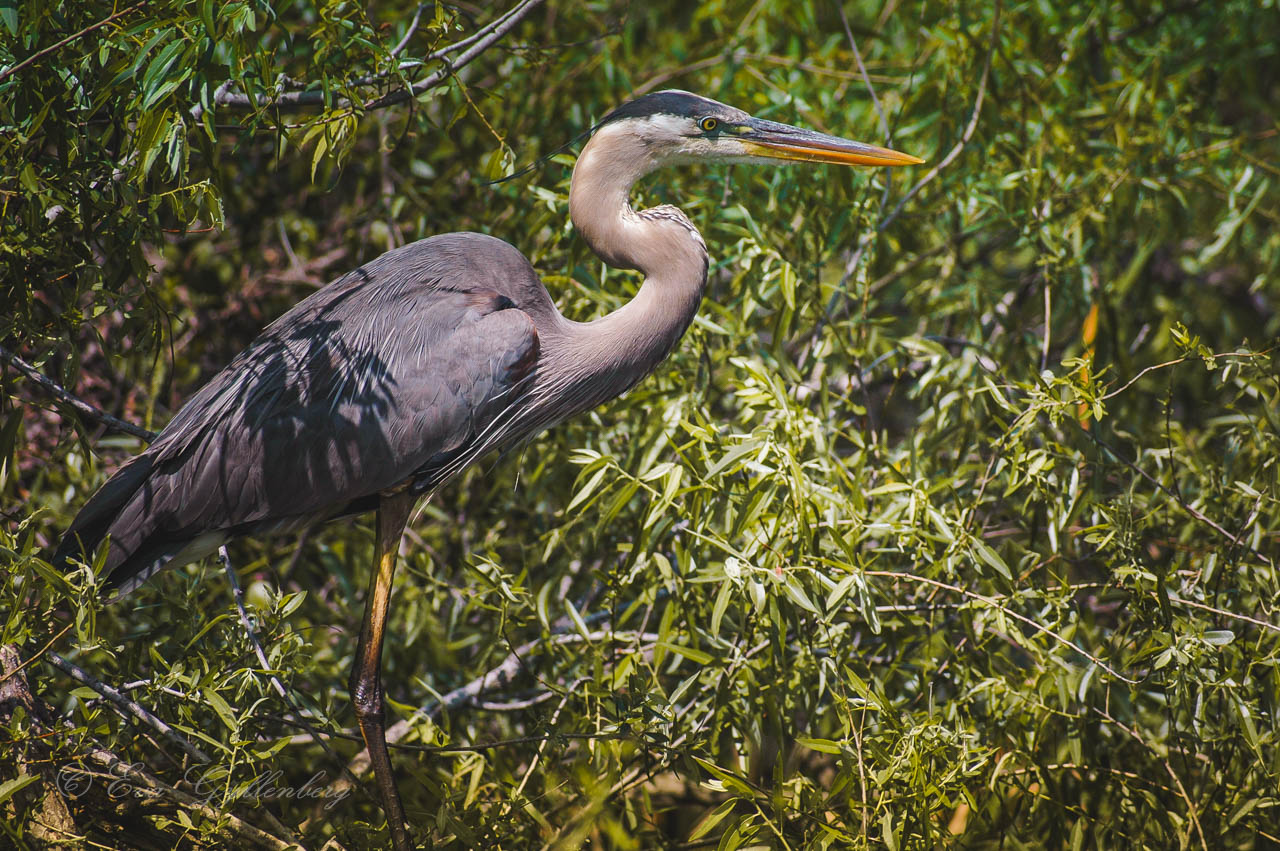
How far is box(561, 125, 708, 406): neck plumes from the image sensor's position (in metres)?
2.54

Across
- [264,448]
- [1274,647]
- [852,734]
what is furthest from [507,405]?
[1274,647]

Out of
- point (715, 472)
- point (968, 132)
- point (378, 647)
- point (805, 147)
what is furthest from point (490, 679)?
point (968, 132)

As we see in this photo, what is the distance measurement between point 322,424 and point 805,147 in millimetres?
1338

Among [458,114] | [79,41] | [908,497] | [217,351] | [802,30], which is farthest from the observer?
[802,30]

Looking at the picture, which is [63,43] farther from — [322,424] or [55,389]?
[322,424]

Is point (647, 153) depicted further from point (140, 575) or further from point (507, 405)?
point (140, 575)

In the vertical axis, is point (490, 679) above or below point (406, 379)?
below

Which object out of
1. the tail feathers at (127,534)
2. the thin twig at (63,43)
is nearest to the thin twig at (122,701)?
the tail feathers at (127,534)

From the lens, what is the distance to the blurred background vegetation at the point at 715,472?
206 centimetres

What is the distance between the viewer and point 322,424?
2.46 metres

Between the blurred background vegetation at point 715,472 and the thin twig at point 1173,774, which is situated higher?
the blurred background vegetation at point 715,472

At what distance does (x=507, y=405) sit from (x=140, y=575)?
902 mm

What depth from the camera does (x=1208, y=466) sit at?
2.65 meters

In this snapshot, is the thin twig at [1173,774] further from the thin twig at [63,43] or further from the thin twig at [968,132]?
the thin twig at [63,43]
